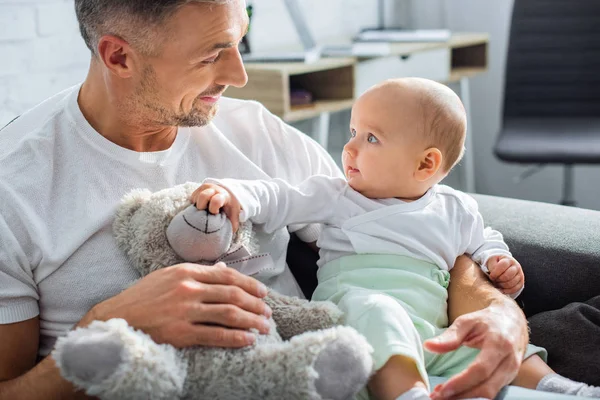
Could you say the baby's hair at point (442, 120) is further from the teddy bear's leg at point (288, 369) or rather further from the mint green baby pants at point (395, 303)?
the teddy bear's leg at point (288, 369)

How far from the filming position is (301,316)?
1.11 meters

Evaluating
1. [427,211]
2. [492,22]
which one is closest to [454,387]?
[427,211]

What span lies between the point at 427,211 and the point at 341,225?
0.15 m

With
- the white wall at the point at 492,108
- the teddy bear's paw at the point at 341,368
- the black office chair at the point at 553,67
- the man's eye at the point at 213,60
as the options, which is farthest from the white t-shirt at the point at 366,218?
the white wall at the point at 492,108

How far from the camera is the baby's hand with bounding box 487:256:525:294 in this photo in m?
1.36

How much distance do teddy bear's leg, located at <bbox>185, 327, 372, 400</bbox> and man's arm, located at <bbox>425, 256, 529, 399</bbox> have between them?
0.17 metres

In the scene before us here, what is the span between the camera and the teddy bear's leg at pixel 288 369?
941 millimetres

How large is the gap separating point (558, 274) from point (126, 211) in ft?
2.65

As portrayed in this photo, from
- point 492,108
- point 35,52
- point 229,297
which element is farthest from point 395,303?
point 492,108

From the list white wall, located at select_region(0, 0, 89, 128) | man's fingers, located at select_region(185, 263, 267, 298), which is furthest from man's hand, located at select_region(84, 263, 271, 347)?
white wall, located at select_region(0, 0, 89, 128)

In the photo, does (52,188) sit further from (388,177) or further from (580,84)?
(580,84)

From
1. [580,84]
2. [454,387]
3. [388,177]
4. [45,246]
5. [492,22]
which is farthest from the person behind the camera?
[492,22]

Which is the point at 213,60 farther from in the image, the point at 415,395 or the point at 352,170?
the point at 415,395

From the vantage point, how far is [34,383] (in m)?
1.08
